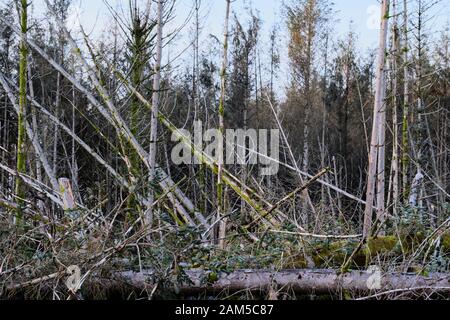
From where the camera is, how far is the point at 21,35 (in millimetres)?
8164

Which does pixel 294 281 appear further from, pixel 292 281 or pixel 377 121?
pixel 377 121

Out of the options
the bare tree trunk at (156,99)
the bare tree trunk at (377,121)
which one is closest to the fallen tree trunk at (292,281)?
the bare tree trunk at (377,121)

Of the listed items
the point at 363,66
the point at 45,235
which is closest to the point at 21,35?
the point at 45,235

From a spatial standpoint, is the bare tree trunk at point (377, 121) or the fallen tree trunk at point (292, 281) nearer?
the fallen tree trunk at point (292, 281)

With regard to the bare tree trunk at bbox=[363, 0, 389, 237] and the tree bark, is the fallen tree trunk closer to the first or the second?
the tree bark

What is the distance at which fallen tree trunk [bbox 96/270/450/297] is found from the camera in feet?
14.1

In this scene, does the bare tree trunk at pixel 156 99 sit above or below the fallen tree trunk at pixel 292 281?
above

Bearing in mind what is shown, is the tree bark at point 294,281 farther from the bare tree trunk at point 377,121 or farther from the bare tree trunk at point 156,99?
the bare tree trunk at point 156,99

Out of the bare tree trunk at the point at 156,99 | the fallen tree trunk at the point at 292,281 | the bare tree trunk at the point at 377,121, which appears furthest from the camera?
the bare tree trunk at the point at 156,99

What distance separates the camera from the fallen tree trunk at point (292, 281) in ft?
14.1

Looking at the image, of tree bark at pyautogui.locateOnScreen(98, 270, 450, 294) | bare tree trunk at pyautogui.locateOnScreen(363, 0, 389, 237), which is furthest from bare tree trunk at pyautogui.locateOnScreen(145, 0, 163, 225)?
bare tree trunk at pyautogui.locateOnScreen(363, 0, 389, 237)
